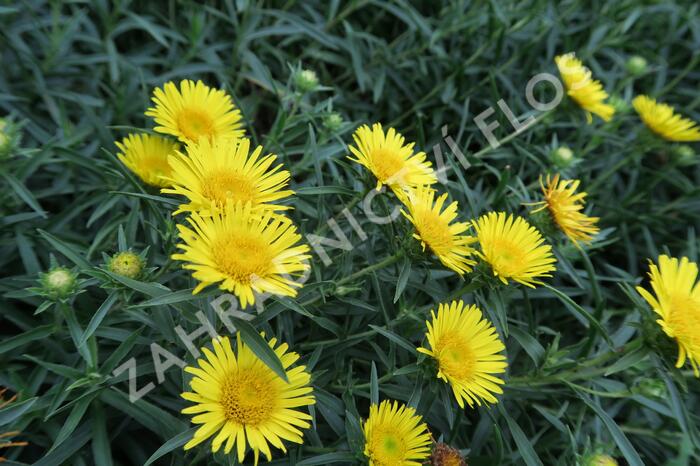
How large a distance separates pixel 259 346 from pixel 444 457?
0.56 metres

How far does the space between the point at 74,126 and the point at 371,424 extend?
67.0 inches

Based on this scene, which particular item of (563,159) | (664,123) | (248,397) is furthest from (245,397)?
(664,123)

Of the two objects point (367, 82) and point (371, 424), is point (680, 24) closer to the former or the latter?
point (367, 82)

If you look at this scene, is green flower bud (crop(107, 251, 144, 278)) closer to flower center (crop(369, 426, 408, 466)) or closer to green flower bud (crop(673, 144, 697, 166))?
flower center (crop(369, 426, 408, 466))

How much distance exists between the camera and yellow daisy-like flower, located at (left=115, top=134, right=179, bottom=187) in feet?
5.61

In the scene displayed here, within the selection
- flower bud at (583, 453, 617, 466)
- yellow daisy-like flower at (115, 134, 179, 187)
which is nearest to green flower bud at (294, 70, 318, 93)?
yellow daisy-like flower at (115, 134, 179, 187)

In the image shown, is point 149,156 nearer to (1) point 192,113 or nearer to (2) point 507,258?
(1) point 192,113

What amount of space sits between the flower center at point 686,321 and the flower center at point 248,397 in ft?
3.43

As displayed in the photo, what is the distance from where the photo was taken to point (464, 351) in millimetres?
1544

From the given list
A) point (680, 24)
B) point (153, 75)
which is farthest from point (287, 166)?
point (680, 24)

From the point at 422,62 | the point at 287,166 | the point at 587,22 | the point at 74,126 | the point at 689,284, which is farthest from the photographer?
the point at 587,22

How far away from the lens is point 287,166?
194 cm

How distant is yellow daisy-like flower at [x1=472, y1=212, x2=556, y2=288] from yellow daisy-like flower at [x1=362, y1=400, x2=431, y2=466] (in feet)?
1.45

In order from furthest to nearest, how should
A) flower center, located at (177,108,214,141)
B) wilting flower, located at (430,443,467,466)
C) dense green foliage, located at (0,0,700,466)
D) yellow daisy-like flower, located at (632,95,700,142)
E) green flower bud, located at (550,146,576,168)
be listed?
yellow daisy-like flower, located at (632,95,700,142) < green flower bud, located at (550,146,576,168) < flower center, located at (177,108,214,141) < dense green foliage, located at (0,0,700,466) < wilting flower, located at (430,443,467,466)
